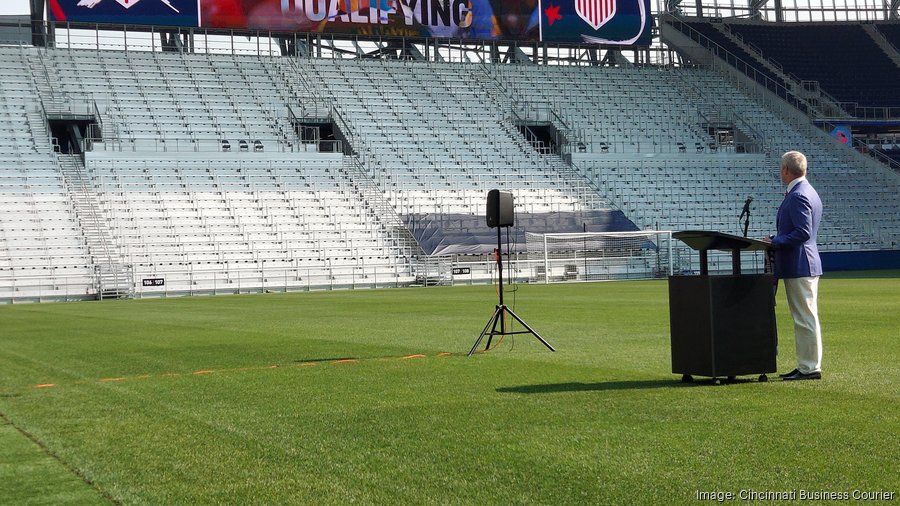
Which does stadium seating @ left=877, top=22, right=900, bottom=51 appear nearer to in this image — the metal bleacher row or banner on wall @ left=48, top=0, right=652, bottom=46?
the metal bleacher row

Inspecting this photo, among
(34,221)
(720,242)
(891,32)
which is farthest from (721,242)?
(891,32)

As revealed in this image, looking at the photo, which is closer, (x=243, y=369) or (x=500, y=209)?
(x=243, y=369)

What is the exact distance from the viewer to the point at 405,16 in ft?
190

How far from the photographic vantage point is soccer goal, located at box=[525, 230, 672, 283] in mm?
45156

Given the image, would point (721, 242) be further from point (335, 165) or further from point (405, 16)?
point (405, 16)

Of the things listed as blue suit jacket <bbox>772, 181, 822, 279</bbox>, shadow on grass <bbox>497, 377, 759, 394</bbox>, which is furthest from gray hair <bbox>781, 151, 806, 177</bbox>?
shadow on grass <bbox>497, 377, 759, 394</bbox>

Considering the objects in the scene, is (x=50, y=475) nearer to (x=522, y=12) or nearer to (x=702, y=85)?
(x=522, y=12)

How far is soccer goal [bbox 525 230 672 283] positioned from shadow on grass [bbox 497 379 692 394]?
34665 mm

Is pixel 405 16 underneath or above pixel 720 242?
above

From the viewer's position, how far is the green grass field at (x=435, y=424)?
566 centimetres

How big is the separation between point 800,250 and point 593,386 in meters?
1.97

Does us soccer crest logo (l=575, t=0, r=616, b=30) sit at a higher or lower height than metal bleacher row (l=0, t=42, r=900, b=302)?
higher

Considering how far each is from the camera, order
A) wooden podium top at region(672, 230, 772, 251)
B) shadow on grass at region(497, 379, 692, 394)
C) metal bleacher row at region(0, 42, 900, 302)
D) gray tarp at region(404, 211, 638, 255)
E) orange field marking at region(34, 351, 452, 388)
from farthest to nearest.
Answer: gray tarp at region(404, 211, 638, 255) < metal bleacher row at region(0, 42, 900, 302) < orange field marking at region(34, 351, 452, 388) < shadow on grass at region(497, 379, 692, 394) < wooden podium top at region(672, 230, 772, 251)

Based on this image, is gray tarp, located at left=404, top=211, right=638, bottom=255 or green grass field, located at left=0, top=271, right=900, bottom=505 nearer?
green grass field, located at left=0, top=271, right=900, bottom=505
